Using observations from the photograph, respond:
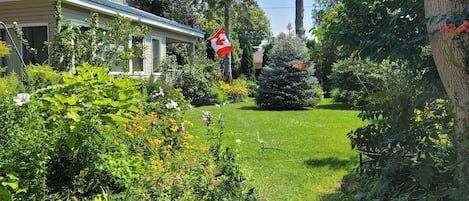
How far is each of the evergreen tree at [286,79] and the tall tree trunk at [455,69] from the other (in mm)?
10808

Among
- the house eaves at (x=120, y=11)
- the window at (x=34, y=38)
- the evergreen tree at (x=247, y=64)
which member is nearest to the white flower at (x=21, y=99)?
the house eaves at (x=120, y=11)

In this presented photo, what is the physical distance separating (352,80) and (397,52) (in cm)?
1221

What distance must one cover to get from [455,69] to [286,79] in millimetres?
11311

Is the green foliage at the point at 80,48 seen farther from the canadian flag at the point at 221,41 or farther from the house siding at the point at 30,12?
the canadian flag at the point at 221,41

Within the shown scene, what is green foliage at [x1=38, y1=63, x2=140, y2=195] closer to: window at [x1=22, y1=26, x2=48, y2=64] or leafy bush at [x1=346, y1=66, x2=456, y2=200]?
leafy bush at [x1=346, y1=66, x2=456, y2=200]

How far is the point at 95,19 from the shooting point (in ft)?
19.8

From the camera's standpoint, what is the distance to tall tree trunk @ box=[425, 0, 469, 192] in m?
2.25

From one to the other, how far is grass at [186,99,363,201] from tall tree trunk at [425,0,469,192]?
188 centimetres

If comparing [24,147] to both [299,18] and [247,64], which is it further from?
[247,64]

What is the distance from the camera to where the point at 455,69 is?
229 centimetres

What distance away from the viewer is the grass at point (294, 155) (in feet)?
13.9

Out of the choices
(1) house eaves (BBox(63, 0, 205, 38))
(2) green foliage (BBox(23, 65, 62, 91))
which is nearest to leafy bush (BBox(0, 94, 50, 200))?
(2) green foliage (BBox(23, 65, 62, 91))

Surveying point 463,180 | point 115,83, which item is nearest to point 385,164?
point 463,180

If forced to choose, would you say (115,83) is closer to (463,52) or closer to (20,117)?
(20,117)
